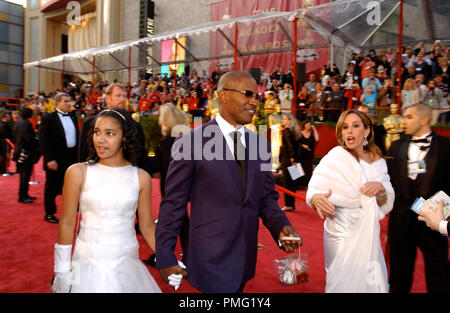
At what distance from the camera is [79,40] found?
30.1m

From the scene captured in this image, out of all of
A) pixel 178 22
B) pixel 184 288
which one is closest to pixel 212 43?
pixel 178 22

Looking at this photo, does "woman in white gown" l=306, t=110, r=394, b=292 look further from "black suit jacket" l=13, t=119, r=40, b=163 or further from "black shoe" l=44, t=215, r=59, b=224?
"black suit jacket" l=13, t=119, r=40, b=163

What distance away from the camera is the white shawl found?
261cm

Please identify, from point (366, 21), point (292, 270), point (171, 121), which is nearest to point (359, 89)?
→ point (366, 21)

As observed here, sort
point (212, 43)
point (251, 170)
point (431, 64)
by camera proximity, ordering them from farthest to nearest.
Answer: point (212, 43) < point (431, 64) < point (251, 170)

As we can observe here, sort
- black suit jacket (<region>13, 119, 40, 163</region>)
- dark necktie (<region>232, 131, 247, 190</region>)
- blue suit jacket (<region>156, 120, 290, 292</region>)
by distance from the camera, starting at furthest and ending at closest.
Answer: black suit jacket (<region>13, 119, 40, 163</region>) → dark necktie (<region>232, 131, 247, 190</region>) → blue suit jacket (<region>156, 120, 290, 292</region>)

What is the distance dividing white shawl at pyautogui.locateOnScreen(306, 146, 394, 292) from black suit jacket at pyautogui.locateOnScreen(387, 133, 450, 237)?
1.09 ft

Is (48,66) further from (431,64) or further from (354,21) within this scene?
(431,64)

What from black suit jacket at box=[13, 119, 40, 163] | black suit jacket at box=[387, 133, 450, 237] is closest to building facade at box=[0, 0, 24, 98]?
black suit jacket at box=[13, 119, 40, 163]

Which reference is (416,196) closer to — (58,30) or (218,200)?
(218,200)

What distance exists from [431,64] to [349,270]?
879cm

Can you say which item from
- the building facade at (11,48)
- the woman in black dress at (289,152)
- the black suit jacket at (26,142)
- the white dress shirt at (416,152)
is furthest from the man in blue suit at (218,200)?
the building facade at (11,48)

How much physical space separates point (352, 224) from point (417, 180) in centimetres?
83

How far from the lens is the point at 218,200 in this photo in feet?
6.45
